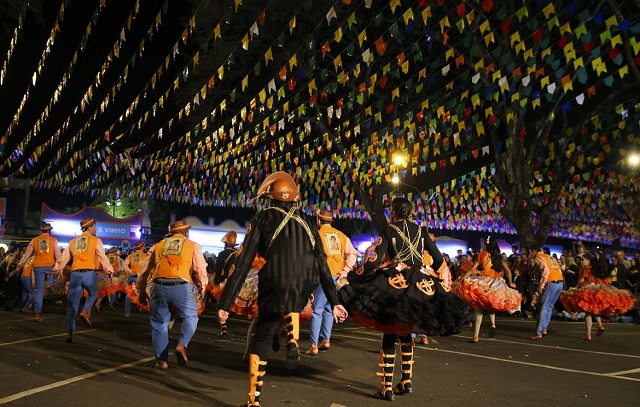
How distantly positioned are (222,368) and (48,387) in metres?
2.16

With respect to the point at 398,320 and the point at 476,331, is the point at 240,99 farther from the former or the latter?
the point at 398,320

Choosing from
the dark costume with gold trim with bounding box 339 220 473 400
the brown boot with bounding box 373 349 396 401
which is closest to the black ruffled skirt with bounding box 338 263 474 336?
the dark costume with gold trim with bounding box 339 220 473 400

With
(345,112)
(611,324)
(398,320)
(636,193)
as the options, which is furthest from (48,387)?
(636,193)

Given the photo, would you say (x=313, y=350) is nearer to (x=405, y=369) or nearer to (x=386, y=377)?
(x=405, y=369)

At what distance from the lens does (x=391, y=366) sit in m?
6.29

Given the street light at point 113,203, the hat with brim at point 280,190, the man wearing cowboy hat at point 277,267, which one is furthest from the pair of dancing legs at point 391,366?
the street light at point 113,203

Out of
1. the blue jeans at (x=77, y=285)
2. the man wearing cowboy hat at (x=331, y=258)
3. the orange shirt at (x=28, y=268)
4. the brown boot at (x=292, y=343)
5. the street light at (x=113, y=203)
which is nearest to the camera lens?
the brown boot at (x=292, y=343)

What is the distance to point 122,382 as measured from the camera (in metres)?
6.89

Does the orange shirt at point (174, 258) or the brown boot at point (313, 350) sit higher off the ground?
the orange shirt at point (174, 258)

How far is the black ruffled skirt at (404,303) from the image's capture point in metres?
6.02

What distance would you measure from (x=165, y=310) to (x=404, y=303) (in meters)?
3.25

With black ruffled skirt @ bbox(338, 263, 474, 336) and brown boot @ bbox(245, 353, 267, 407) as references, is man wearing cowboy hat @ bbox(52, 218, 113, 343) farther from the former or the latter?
brown boot @ bbox(245, 353, 267, 407)

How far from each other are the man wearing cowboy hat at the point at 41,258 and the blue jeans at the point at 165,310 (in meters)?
7.31

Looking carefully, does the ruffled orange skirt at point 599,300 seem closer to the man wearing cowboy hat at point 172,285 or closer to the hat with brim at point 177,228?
the man wearing cowboy hat at point 172,285
